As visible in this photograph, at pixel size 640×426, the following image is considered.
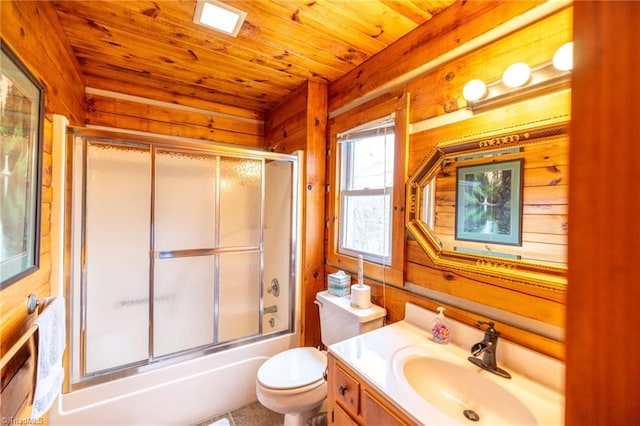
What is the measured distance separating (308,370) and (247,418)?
2.12 ft

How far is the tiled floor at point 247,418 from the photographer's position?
5.59ft

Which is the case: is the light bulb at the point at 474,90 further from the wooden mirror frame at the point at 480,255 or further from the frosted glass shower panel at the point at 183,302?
the frosted glass shower panel at the point at 183,302

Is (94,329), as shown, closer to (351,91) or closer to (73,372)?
(73,372)

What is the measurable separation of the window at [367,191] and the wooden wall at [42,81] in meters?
1.57

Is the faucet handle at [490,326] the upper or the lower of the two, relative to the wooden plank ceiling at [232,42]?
lower

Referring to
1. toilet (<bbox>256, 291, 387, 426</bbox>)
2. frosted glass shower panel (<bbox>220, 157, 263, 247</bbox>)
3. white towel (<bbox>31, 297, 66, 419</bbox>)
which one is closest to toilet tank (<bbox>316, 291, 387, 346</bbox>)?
toilet (<bbox>256, 291, 387, 426</bbox>)

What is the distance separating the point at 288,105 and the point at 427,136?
136 centimetres

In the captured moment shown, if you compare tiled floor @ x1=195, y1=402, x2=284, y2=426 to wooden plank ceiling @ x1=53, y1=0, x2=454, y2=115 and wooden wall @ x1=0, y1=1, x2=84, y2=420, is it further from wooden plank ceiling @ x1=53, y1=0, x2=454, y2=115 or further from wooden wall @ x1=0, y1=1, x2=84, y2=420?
wooden plank ceiling @ x1=53, y1=0, x2=454, y2=115

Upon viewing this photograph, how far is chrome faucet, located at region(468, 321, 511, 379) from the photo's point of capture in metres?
1.00

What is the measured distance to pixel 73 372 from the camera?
1471mm

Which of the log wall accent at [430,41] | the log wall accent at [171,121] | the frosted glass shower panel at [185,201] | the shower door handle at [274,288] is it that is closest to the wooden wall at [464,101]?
the log wall accent at [430,41]

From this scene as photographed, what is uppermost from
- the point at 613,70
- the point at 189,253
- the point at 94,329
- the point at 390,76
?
the point at 390,76

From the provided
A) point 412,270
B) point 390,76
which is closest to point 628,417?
point 412,270

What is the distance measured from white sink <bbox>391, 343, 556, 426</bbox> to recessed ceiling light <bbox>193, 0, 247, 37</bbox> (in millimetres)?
1758
